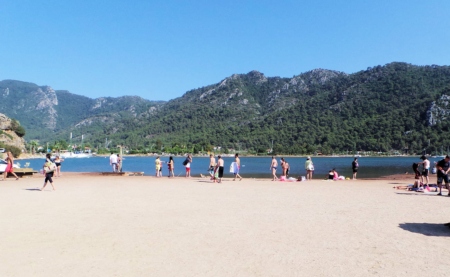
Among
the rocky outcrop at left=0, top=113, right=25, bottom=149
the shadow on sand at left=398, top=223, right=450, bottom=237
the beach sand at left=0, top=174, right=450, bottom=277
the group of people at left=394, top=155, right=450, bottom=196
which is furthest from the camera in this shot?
the rocky outcrop at left=0, top=113, right=25, bottom=149

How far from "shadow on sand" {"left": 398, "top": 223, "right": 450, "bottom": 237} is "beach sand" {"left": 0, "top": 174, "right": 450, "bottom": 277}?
23 millimetres

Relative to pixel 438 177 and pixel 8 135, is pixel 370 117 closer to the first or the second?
pixel 8 135

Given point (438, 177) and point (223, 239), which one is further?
point (438, 177)

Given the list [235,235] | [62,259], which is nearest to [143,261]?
[62,259]

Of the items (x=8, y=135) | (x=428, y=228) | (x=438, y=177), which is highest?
(x=8, y=135)

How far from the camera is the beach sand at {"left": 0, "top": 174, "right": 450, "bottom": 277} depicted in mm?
5195

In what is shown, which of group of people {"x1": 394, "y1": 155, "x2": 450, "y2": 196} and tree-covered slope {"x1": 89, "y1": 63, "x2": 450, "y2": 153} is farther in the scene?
tree-covered slope {"x1": 89, "y1": 63, "x2": 450, "y2": 153}

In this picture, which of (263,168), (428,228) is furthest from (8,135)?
(428,228)

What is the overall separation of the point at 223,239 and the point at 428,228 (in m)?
5.03

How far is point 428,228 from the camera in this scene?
776 centimetres

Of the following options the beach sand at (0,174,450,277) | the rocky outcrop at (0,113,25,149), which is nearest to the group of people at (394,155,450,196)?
the beach sand at (0,174,450,277)

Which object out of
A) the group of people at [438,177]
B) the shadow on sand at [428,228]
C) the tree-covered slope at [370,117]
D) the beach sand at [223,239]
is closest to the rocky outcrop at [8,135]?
the tree-covered slope at [370,117]

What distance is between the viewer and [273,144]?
185m

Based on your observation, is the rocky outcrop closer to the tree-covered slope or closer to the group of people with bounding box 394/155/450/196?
the tree-covered slope
